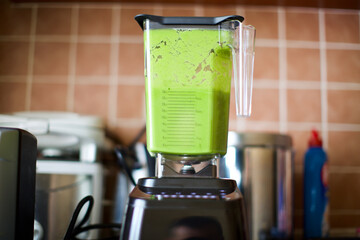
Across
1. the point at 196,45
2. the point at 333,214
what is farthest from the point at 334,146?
the point at 196,45

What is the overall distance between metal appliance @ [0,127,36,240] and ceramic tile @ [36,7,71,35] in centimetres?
81

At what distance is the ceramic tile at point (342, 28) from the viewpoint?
1.22 m

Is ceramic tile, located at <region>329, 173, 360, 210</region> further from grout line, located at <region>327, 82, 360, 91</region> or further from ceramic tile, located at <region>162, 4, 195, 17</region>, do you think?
ceramic tile, located at <region>162, 4, 195, 17</region>

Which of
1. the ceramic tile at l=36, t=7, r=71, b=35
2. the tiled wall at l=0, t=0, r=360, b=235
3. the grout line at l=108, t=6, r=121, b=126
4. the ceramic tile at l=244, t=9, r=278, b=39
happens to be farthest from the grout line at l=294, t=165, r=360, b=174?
the ceramic tile at l=36, t=7, r=71, b=35

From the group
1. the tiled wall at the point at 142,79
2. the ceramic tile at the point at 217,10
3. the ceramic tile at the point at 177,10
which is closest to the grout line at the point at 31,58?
the tiled wall at the point at 142,79

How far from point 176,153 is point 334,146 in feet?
2.81

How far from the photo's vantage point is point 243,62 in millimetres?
528

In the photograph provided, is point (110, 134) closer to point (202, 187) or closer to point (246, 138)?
point (246, 138)

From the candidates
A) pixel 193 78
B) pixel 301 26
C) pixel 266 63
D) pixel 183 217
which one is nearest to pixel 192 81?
pixel 193 78

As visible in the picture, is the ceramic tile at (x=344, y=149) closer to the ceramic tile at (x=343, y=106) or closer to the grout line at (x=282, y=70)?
the ceramic tile at (x=343, y=106)

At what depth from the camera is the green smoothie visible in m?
0.51

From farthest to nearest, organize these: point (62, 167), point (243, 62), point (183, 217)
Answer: point (62, 167) → point (243, 62) → point (183, 217)

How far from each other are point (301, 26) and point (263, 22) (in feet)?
0.46

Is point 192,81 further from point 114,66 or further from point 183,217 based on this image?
point 114,66
